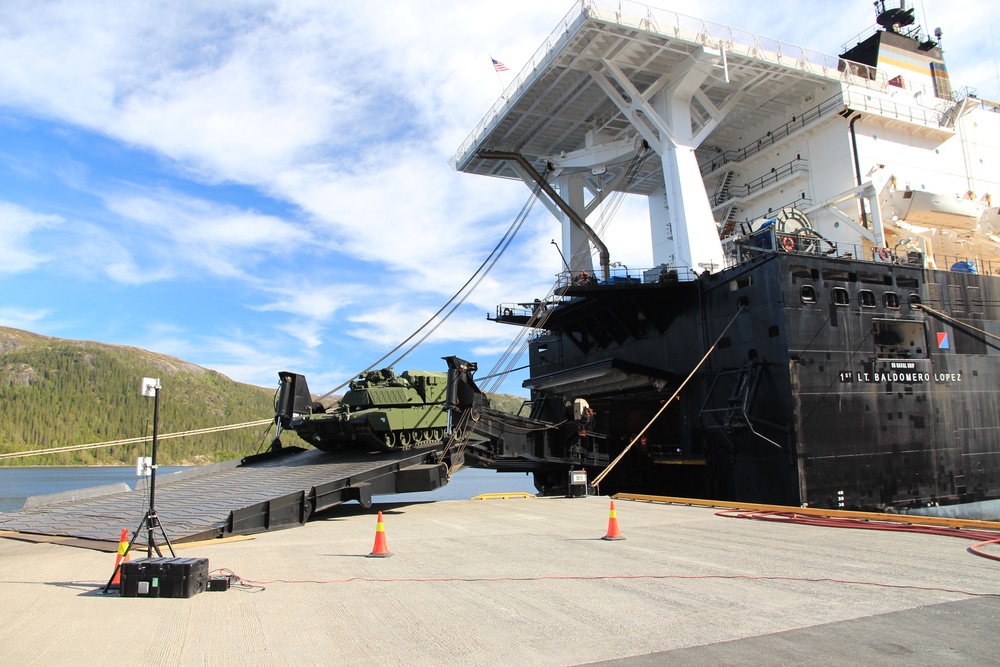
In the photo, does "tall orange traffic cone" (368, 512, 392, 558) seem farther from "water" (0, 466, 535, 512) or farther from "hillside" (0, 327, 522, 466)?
"hillside" (0, 327, 522, 466)

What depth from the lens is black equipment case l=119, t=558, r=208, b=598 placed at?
665 centimetres

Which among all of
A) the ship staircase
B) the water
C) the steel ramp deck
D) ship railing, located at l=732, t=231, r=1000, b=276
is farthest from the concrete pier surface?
the water

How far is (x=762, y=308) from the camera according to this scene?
18.0m

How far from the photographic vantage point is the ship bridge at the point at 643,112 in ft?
70.8

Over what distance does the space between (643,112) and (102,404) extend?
161525 millimetres

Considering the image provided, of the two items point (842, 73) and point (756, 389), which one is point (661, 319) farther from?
point (842, 73)

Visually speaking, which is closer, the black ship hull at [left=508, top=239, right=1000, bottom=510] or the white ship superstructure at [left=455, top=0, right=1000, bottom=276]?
the black ship hull at [left=508, top=239, right=1000, bottom=510]

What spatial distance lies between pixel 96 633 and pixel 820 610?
6.14 metres

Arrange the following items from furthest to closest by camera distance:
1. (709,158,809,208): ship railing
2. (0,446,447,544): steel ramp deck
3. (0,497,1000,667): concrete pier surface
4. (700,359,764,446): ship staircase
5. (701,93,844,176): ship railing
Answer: (709,158,809,208): ship railing
(701,93,844,176): ship railing
(700,359,764,446): ship staircase
(0,446,447,544): steel ramp deck
(0,497,1000,667): concrete pier surface

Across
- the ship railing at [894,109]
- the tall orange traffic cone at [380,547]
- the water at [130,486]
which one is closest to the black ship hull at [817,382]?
the ship railing at [894,109]

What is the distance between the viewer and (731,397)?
1809cm

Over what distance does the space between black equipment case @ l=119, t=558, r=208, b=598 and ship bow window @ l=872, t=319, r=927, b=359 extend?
17692 mm

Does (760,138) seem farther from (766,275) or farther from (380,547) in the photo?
(380,547)

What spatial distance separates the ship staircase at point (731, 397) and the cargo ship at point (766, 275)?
0.07 meters
